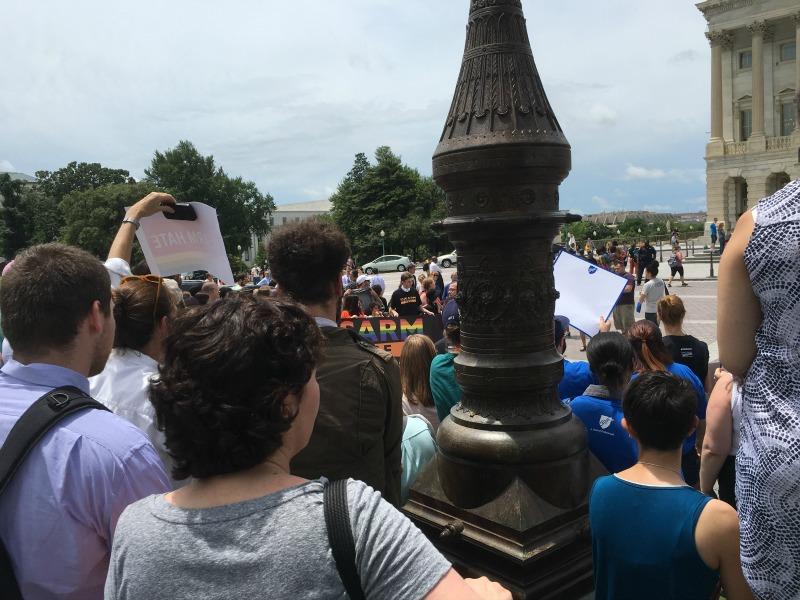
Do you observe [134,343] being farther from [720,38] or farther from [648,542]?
[720,38]

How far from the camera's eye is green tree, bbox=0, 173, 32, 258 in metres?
81.9

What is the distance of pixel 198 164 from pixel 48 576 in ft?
253

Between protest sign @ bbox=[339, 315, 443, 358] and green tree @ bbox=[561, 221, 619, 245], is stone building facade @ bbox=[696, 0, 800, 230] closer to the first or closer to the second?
green tree @ bbox=[561, 221, 619, 245]

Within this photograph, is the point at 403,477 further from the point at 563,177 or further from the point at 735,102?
the point at 735,102

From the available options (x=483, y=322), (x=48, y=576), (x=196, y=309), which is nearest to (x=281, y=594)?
(x=196, y=309)

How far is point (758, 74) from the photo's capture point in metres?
50.9

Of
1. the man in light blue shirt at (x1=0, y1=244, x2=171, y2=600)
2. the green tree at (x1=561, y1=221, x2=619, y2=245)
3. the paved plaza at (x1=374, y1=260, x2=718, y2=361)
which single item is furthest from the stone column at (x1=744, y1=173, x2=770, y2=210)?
the man in light blue shirt at (x1=0, y1=244, x2=171, y2=600)

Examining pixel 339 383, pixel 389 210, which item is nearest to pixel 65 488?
pixel 339 383

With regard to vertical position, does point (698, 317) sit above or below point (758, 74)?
below

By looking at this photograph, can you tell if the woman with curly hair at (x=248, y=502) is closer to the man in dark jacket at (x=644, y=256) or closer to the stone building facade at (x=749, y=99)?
the man in dark jacket at (x=644, y=256)

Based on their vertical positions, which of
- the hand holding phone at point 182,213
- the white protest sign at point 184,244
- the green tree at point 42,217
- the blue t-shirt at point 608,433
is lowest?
the blue t-shirt at point 608,433

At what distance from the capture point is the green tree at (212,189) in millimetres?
72625

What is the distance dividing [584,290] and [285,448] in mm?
4340

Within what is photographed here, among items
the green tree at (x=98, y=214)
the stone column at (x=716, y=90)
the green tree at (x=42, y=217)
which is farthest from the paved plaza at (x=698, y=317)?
the green tree at (x=42, y=217)
